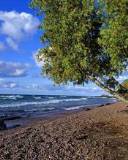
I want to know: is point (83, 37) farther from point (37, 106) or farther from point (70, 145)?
point (37, 106)

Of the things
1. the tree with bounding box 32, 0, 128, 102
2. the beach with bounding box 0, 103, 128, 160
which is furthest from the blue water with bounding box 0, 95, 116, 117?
the tree with bounding box 32, 0, 128, 102

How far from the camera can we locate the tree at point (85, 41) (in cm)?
1962

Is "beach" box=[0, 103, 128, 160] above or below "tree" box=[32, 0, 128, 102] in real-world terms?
below

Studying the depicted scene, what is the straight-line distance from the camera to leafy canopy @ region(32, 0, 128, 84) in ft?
64.2

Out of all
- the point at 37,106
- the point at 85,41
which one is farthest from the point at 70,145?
the point at 37,106

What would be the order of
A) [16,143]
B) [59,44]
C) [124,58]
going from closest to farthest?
[124,58] → [59,44] → [16,143]

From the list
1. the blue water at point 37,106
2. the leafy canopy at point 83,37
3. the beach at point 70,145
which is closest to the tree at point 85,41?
the leafy canopy at point 83,37

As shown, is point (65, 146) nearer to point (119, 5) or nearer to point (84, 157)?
point (84, 157)

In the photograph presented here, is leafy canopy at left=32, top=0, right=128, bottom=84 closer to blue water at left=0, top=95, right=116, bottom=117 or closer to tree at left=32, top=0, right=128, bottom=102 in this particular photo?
tree at left=32, top=0, right=128, bottom=102

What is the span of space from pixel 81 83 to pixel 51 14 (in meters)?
4.00

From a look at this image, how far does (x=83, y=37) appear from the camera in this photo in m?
21.2

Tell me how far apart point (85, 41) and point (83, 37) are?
0.38 meters

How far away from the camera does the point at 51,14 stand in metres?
21.6

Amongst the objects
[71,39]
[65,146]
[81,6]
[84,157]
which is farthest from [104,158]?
[81,6]
